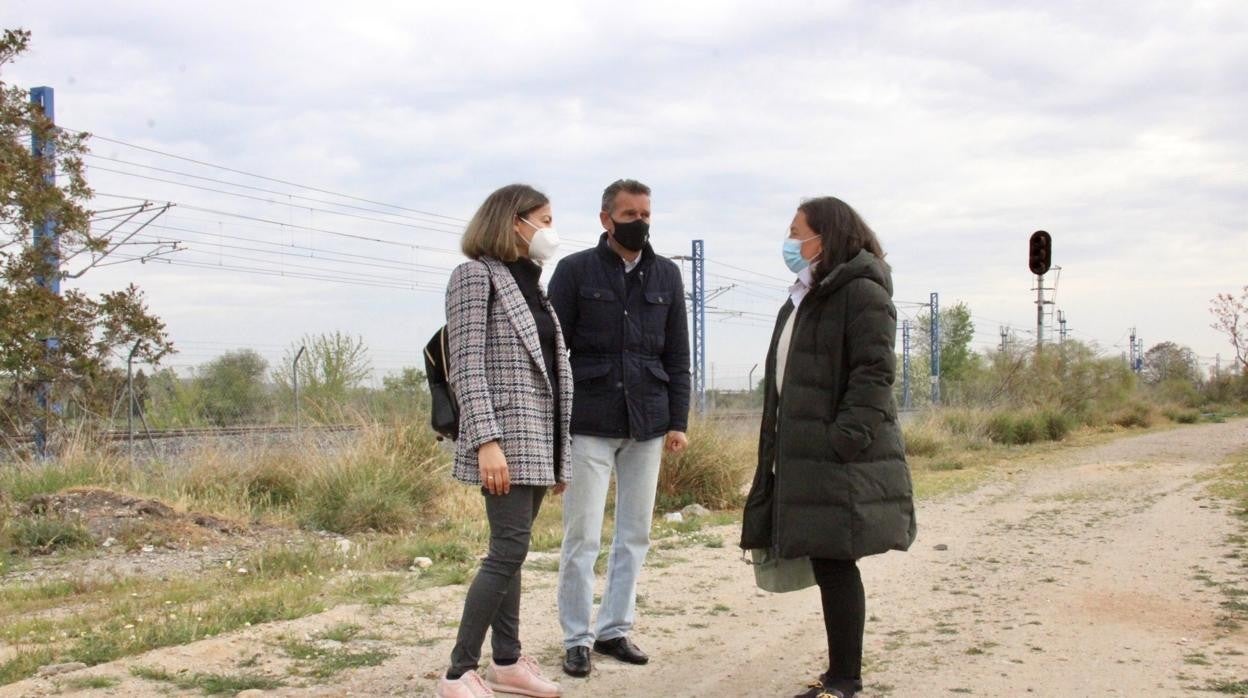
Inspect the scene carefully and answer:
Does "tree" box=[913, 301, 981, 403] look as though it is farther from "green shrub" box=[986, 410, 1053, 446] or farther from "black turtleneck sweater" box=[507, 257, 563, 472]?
"black turtleneck sweater" box=[507, 257, 563, 472]

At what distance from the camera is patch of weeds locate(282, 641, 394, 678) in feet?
15.3

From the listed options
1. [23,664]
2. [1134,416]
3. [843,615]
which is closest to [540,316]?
[843,615]

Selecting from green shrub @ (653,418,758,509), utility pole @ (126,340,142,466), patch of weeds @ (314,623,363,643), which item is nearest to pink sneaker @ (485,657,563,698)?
patch of weeds @ (314,623,363,643)

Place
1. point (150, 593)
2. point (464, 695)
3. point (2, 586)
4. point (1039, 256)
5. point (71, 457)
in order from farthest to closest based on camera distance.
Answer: point (1039, 256)
point (71, 457)
point (2, 586)
point (150, 593)
point (464, 695)

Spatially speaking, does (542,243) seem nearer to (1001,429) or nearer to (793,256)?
(793,256)

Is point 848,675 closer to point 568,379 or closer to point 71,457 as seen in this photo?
point 568,379

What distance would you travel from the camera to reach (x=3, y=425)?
1258 cm

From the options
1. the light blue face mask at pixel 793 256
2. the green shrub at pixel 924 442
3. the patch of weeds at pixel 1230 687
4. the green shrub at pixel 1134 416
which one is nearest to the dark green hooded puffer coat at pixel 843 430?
the light blue face mask at pixel 793 256

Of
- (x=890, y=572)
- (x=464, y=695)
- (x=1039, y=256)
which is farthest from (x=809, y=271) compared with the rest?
(x=1039, y=256)

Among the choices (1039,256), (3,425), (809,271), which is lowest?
(3,425)

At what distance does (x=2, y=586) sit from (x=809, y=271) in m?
5.69

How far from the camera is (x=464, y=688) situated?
399 centimetres

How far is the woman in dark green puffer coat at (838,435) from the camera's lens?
4.10 m

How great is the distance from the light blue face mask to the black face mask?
66 centimetres
